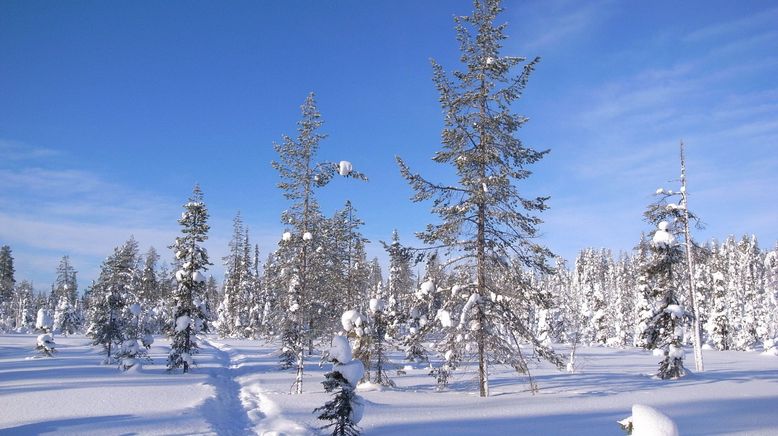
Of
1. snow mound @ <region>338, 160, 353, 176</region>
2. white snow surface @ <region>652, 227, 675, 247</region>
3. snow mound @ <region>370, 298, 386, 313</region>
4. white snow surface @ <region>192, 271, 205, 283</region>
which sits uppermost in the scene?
snow mound @ <region>338, 160, 353, 176</region>

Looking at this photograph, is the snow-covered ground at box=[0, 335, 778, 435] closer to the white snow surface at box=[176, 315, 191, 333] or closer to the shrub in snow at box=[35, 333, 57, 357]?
the white snow surface at box=[176, 315, 191, 333]

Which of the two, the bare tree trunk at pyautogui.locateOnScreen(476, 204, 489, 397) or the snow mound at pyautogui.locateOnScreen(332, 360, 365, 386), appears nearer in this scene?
the snow mound at pyautogui.locateOnScreen(332, 360, 365, 386)

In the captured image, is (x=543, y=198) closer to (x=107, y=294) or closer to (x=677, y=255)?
(x=677, y=255)

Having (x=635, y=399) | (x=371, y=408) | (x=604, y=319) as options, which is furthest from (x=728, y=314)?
(x=371, y=408)

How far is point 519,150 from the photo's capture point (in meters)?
17.6

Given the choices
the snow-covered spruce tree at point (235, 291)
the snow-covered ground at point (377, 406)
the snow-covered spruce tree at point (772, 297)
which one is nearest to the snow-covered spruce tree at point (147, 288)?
the snow-covered spruce tree at point (235, 291)

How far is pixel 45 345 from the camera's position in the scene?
33.9 m

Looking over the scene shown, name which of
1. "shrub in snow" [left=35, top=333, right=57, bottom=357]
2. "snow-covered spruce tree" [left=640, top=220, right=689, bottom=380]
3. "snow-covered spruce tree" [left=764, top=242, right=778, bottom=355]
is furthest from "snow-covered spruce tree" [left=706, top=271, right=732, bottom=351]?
"shrub in snow" [left=35, top=333, right=57, bottom=357]

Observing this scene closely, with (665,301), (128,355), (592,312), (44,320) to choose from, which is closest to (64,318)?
(44,320)

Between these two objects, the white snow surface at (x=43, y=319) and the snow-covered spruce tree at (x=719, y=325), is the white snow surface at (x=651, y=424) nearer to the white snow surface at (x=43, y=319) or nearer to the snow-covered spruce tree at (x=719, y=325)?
the white snow surface at (x=43, y=319)

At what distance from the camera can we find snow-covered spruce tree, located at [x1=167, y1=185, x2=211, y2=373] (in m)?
27.9

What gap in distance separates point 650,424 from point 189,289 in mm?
28293

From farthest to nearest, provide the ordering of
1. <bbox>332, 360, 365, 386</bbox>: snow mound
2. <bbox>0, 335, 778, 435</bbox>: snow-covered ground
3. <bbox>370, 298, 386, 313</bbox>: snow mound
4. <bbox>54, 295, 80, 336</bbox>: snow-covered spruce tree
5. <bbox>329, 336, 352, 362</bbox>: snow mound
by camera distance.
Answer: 1. <bbox>54, 295, 80, 336</bbox>: snow-covered spruce tree
2. <bbox>370, 298, 386, 313</bbox>: snow mound
3. <bbox>0, 335, 778, 435</bbox>: snow-covered ground
4. <bbox>329, 336, 352, 362</bbox>: snow mound
5. <bbox>332, 360, 365, 386</bbox>: snow mound

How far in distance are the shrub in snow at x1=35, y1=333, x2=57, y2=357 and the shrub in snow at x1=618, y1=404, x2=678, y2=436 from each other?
3990 centimetres
